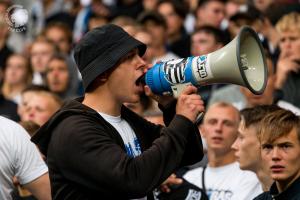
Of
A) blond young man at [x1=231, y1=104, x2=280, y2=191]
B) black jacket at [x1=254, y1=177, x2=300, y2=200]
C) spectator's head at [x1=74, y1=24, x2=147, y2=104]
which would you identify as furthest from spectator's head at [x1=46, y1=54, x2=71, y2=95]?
spectator's head at [x1=74, y1=24, x2=147, y2=104]

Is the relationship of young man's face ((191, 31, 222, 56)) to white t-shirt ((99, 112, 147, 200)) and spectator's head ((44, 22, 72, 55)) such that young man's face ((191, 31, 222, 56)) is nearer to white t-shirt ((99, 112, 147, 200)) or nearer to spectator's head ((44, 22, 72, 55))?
spectator's head ((44, 22, 72, 55))

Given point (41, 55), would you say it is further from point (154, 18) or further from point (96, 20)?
point (154, 18)

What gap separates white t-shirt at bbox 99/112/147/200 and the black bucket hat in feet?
0.83

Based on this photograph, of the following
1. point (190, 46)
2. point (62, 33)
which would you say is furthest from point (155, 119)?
point (62, 33)

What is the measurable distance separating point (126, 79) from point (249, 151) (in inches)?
72.7

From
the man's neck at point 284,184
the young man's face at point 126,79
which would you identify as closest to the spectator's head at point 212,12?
the man's neck at point 284,184

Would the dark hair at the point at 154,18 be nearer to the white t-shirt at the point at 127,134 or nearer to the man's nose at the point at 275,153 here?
the man's nose at the point at 275,153

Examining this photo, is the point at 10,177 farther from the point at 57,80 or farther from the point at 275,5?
the point at 275,5

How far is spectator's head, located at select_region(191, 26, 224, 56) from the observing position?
10461 mm

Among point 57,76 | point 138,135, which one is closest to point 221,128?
point 138,135

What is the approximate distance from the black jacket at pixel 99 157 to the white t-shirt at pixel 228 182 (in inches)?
83.3

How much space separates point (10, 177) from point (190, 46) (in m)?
6.56

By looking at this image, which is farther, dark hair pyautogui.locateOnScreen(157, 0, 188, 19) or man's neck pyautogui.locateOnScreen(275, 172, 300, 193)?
dark hair pyautogui.locateOnScreen(157, 0, 188, 19)

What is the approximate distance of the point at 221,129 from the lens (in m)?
7.71
